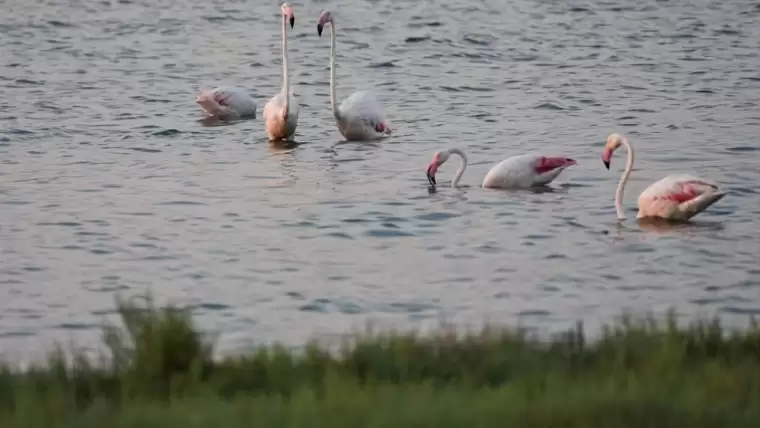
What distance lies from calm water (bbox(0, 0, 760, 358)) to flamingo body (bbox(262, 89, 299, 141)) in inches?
15.3

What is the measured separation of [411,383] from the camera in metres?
6.77

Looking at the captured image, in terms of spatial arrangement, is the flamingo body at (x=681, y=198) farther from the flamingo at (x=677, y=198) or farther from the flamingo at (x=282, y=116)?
the flamingo at (x=282, y=116)

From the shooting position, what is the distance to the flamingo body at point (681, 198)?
498 inches

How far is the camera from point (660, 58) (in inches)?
926

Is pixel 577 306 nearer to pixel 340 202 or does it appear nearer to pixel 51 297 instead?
pixel 51 297

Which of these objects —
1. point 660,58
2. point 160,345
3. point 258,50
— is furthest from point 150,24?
point 160,345

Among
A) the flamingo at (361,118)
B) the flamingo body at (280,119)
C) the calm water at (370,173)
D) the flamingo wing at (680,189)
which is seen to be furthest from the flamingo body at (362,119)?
the flamingo wing at (680,189)

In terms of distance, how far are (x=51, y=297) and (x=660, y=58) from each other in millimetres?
14686

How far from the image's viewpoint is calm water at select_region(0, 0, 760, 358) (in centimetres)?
1043

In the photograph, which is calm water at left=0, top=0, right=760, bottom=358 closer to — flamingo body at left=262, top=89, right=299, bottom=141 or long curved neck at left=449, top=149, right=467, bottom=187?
long curved neck at left=449, top=149, right=467, bottom=187

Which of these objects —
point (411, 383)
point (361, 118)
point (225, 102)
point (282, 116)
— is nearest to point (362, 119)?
point (361, 118)

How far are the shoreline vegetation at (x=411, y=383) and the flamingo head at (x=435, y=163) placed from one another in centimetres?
644

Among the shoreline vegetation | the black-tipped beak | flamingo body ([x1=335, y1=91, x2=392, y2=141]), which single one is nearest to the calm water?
the black-tipped beak

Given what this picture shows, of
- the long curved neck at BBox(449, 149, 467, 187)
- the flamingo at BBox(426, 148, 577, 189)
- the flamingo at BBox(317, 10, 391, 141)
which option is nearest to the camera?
the flamingo at BBox(426, 148, 577, 189)
